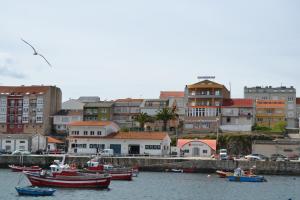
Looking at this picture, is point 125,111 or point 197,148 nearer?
point 197,148

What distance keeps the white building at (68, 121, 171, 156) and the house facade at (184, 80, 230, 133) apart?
649 inches

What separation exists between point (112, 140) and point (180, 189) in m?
42.5

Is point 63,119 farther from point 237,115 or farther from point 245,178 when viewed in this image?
point 245,178

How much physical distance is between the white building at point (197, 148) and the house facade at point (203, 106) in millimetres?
16410

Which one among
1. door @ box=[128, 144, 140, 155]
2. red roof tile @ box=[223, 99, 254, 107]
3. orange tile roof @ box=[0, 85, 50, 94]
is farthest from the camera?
orange tile roof @ box=[0, 85, 50, 94]

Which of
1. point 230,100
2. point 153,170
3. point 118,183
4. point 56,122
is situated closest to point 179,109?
point 230,100

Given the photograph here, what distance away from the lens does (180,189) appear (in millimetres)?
69812

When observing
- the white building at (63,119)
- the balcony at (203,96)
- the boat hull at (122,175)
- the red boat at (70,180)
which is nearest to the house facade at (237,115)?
the balcony at (203,96)

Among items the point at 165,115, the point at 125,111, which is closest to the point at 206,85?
the point at 165,115

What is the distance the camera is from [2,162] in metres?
103

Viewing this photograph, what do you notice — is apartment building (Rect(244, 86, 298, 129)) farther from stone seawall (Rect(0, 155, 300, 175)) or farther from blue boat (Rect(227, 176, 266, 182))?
blue boat (Rect(227, 176, 266, 182))

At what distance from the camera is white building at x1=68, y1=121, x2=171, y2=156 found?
109375 mm

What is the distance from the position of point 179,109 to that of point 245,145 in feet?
101

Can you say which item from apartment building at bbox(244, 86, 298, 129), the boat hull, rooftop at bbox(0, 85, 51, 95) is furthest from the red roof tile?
the boat hull
